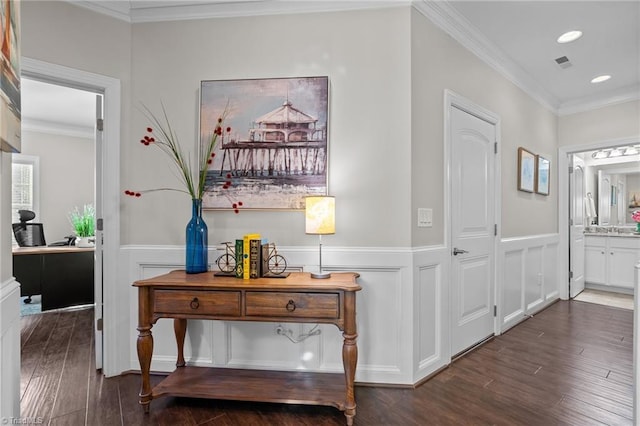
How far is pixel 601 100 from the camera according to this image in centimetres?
409

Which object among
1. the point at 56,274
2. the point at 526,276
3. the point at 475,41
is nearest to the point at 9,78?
the point at 475,41

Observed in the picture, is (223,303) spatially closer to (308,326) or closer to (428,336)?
(308,326)

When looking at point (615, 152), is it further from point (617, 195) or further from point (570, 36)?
point (570, 36)

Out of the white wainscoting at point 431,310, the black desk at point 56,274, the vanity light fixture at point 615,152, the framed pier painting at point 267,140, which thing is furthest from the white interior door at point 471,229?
the black desk at point 56,274

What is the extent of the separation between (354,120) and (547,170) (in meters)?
3.19

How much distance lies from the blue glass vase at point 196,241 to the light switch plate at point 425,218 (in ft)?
4.81

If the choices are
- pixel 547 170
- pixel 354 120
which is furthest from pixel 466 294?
pixel 547 170

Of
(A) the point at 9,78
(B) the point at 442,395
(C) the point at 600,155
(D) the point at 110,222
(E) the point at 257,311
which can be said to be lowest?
(B) the point at 442,395

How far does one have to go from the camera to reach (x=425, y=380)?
2271 millimetres

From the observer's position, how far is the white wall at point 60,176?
5434 millimetres

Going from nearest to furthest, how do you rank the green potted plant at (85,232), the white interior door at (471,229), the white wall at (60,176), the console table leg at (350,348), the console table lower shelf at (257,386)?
the console table leg at (350,348) → the console table lower shelf at (257,386) → the white interior door at (471,229) → the green potted plant at (85,232) → the white wall at (60,176)

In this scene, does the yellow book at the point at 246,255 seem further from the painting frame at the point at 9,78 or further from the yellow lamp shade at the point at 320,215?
the painting frame at the point at 9,78

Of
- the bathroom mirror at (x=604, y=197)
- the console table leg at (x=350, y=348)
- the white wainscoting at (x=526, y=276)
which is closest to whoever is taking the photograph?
the console table leg at (x=350, y=348)

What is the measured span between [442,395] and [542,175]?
123 inches
